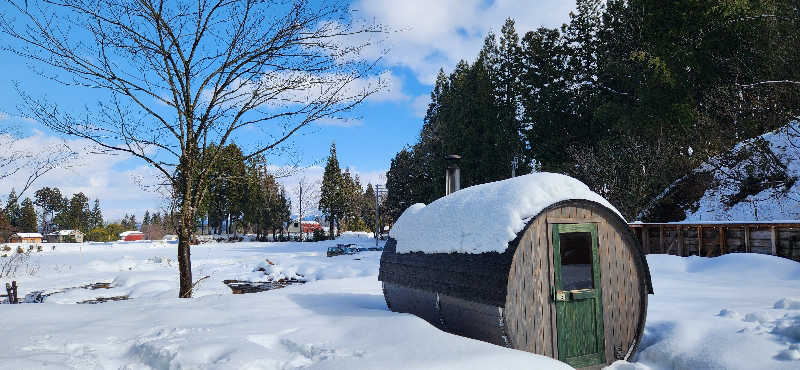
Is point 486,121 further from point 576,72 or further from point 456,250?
point 456,250

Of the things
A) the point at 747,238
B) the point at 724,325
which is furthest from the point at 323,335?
the point at 747,238

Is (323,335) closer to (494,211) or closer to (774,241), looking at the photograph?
(494,211)

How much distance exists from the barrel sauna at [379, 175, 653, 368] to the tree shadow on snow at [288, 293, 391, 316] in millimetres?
1394

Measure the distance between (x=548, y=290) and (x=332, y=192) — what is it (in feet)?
189

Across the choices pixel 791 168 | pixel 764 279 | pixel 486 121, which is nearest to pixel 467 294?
pixel 764 279

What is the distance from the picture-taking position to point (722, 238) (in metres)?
16.1

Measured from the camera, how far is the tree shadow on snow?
24.7 ft

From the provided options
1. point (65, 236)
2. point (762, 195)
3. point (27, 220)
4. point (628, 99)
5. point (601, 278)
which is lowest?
point (65, 236)

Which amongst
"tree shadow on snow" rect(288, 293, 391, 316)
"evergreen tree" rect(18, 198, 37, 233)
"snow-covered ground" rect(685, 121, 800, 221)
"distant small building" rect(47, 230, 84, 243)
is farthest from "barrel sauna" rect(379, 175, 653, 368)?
"evergreen tree" rect(18, 198, 37, 233)

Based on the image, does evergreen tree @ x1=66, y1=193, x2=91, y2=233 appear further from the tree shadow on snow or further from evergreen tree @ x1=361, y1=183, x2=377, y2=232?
the tree shadow on snow

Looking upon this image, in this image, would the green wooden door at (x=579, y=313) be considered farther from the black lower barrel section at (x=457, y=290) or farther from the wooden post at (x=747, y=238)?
the wooden post at (x=747, y=238)

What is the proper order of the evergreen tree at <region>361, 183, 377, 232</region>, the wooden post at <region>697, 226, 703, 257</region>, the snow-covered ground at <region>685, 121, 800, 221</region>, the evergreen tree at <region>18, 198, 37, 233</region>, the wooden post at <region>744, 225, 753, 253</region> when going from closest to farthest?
the wooden post at <region>744, 225, 753, 253</region> < the wooden post at <region>697, 226, 703, 257</region> < the snow-covered ground at <region>685, 121, 800, 221</region> < the evergreen tree at <region>361, 183, 377, 232</region> < the evergreen tree at <region>18, 198, 37, 233</region>

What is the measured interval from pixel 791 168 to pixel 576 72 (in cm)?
1644

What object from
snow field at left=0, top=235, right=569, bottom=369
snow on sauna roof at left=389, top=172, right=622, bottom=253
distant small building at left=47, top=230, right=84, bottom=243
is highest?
snow on sauna roof at left=389, top=172, right=622, bottom=253
